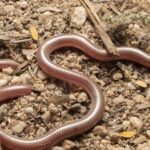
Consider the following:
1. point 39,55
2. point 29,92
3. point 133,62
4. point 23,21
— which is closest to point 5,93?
point 29,92

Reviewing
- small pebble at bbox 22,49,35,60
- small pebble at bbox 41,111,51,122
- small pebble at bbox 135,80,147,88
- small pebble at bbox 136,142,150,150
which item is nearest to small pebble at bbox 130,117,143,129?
small pebble at bbox 136,142,150,150

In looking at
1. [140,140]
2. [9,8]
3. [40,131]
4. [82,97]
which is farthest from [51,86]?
[9,8]

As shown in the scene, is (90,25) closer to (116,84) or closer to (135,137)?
(116,84)

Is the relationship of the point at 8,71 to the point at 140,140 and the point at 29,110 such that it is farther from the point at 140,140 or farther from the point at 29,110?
the point at 140,140

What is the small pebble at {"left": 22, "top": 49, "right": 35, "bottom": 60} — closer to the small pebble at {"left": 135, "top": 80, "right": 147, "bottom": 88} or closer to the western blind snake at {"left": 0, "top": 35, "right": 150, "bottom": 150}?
the western blind snake at {"left": 0, "top": 35, "right": 150, "bottom": 150}

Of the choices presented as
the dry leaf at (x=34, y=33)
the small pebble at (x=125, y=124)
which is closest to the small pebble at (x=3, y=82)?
the dry leaf at (x=34, y=33)
